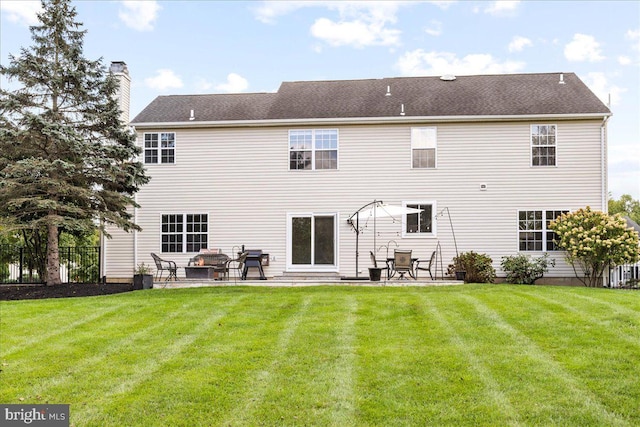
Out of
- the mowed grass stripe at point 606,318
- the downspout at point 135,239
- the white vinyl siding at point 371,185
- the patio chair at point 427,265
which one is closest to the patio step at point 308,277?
the white vinyl siding at point 371,185

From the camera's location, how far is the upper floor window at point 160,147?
1869cm

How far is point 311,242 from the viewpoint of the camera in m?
18.0

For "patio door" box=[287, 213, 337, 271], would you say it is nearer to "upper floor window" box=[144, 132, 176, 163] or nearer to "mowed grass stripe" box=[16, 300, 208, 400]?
"upper floor window" box=[144, 132, 176, 163]

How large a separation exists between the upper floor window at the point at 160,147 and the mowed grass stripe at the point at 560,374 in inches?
485

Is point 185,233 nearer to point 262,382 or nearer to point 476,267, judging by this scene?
point 476,267

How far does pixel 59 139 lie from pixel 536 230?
13383 millimetres

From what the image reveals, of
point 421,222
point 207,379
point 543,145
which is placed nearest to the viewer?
point 207,379

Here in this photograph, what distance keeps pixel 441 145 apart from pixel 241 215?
6510mm

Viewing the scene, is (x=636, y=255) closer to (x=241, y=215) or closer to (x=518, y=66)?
(x=518, y=66)

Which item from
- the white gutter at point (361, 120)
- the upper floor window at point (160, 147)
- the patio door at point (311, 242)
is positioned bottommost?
the patio door at point (311, 242)

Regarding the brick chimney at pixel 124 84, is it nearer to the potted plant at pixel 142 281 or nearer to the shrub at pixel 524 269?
the potted plant at pixel 142 281

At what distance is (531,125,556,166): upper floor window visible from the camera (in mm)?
17531

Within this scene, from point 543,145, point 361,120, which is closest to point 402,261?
point 361,120

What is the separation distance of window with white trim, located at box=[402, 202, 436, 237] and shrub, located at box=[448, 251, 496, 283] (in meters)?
1.33
